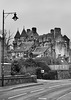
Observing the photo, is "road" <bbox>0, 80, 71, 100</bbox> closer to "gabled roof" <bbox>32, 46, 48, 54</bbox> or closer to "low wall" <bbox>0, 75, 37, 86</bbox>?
"low wall" <bbox>0, 75, 37, 86</bbox>

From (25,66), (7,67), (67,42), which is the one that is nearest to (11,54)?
(67,42)

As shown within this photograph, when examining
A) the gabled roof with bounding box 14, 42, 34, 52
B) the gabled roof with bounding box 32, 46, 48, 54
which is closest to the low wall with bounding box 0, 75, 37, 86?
the gabled roof with bounding box 32, 46, 48, 54

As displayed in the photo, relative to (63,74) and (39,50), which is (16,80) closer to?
(63,74)

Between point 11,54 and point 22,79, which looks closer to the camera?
point 22,79

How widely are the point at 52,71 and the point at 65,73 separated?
5540 mm

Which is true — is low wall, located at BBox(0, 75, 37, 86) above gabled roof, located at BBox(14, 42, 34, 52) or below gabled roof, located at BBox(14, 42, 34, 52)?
below

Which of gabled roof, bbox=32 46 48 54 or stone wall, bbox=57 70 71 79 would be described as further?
gabled roof, bbox=32 46 48 54

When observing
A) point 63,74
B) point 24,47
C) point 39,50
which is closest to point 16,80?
point 63,74

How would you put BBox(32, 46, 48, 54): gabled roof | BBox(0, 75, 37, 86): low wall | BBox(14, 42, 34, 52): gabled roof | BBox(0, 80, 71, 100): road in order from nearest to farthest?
BBox(0, 80, 71, 100): road → BBox(0, 75, 37, 86): low wall → BBox(32, 46, 48, 54): gabled roof → BBox(14, 42, 34, 52): gabled roof

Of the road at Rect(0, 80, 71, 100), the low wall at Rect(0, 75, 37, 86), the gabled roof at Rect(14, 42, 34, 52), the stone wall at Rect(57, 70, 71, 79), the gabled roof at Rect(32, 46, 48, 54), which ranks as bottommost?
the road at Rect(0, 80, 71, 100)

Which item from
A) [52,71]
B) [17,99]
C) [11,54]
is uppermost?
[11,54]

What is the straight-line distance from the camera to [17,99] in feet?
64.4

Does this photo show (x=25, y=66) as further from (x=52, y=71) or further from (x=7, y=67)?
(x=7, y=67)

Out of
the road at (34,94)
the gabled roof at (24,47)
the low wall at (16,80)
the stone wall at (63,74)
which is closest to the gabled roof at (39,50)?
the gabled roof at (24,47)
